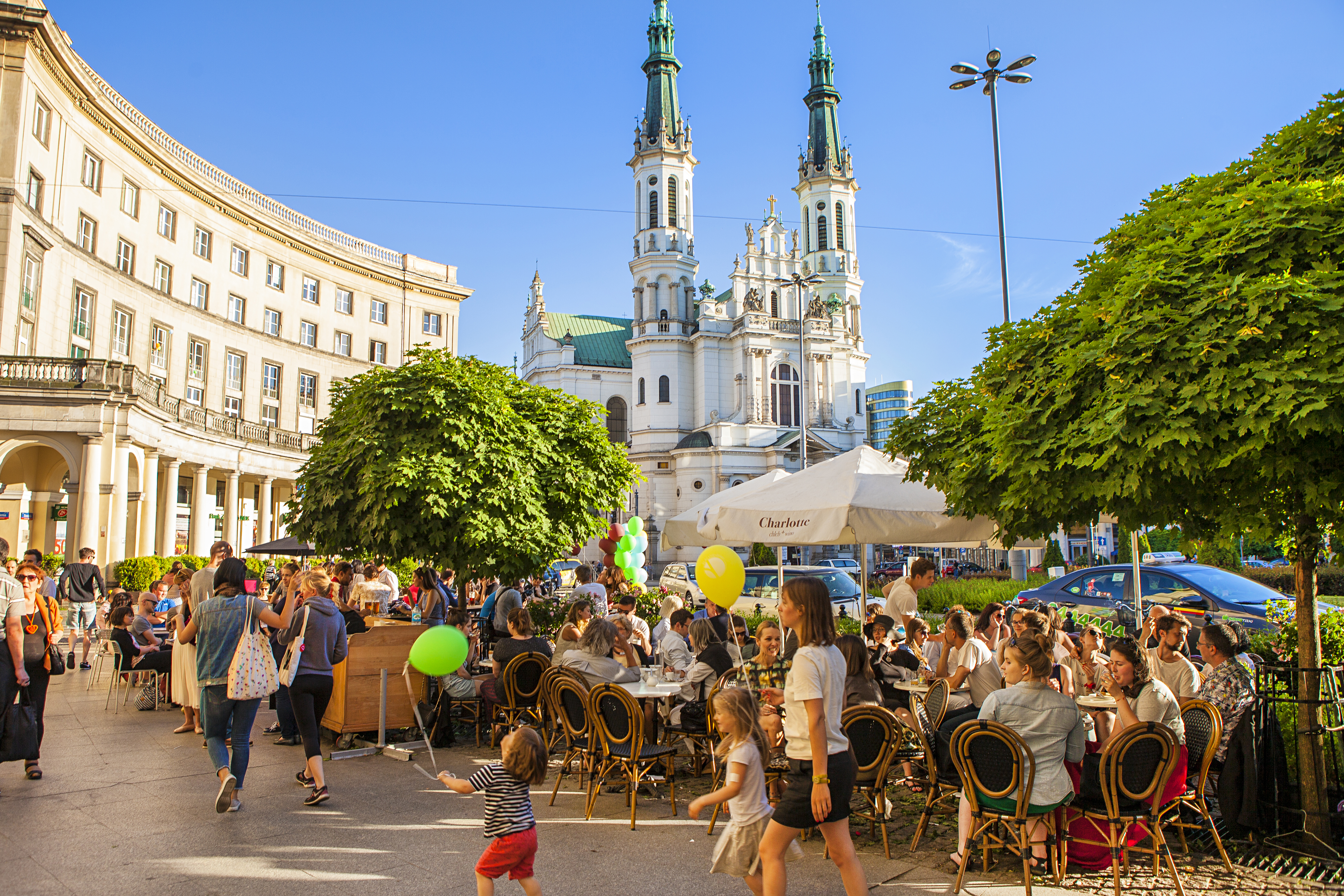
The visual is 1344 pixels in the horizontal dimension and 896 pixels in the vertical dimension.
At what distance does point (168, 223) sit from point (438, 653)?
39916 mm

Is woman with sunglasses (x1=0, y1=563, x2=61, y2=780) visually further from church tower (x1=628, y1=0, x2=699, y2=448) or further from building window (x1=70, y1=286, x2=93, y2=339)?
church tower (x1=628, y1=0, x2=699, y2=448)

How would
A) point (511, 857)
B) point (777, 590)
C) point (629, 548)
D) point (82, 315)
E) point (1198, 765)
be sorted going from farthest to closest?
point (82, 315), point (777, 590), point (629, 548), point (1198, 765), point (511, 857)

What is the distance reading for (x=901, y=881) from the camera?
525cm

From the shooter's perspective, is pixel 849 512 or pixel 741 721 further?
pixel 849 512

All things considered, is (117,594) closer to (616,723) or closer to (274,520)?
(616,723)

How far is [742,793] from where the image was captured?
4438 millimetres

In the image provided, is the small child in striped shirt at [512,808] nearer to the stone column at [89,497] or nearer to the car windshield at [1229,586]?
the car windshield at [1229,586]

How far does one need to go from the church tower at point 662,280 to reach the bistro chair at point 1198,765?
57.2 m

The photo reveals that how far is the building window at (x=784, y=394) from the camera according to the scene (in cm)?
6328

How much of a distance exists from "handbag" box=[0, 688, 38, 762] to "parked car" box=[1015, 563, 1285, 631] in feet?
42.5

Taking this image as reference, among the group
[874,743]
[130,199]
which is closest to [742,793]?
[874,743]

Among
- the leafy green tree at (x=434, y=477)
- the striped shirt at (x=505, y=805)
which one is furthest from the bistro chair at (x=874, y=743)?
the leafy green tree at (x=434, y=477)

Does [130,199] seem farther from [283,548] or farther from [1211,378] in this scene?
[1211,378]

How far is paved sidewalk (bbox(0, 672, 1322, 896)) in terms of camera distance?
5129 mm
